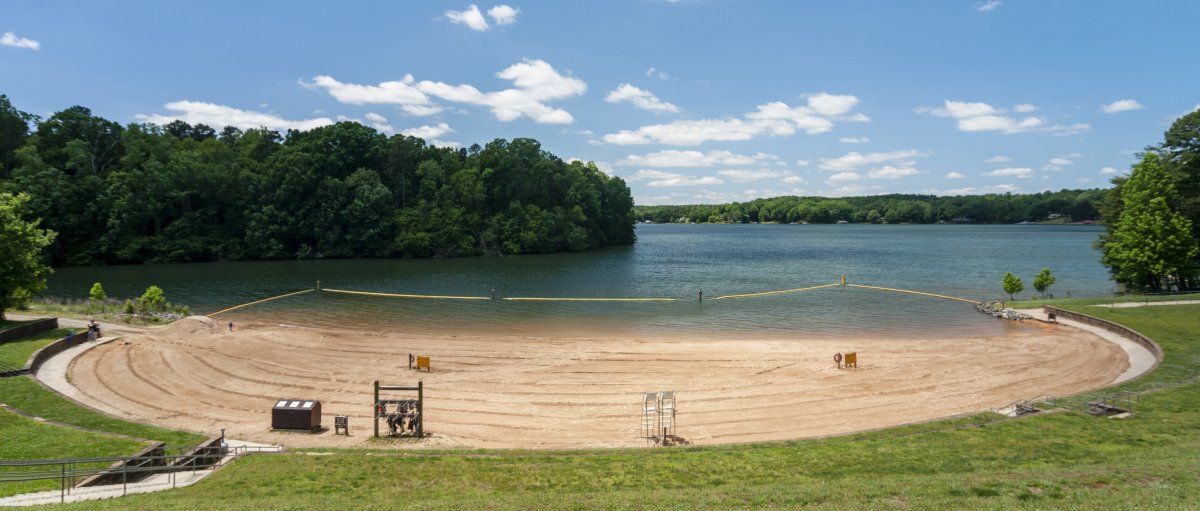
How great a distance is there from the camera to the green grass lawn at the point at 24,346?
79.4ft

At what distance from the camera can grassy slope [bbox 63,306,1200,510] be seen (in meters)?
11.3

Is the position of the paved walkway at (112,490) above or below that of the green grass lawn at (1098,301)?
below

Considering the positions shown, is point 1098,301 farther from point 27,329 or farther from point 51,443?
point 27,329

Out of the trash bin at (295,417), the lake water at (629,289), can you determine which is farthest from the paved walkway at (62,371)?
the lake water at (629,289)

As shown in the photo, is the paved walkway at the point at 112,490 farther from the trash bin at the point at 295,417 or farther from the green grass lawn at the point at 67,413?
the trash bin at the point at 295,417

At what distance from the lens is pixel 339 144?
104562 mm

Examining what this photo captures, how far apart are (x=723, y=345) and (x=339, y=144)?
9213cm

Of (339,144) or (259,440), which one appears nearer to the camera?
(259,440)

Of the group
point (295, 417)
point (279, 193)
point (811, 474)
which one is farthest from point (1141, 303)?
point (279, 193)

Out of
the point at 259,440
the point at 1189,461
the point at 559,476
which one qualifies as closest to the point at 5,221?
the point at 259,440

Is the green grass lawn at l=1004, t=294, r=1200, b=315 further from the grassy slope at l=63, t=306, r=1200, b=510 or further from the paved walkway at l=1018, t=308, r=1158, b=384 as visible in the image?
the grassy slope at l=63, t=306, r=1200, b=510

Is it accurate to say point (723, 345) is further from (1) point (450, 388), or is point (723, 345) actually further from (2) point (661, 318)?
(1) point (450, 388)

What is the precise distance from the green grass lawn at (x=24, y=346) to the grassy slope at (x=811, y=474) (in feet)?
58.2

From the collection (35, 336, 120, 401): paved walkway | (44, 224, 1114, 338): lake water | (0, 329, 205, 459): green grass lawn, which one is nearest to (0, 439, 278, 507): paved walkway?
(0, 329, 205, 459): green grass lawn
